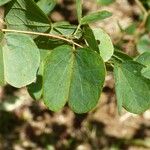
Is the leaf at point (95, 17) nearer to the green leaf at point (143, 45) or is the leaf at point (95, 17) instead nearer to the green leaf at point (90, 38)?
the green leaf at point (90, 38)

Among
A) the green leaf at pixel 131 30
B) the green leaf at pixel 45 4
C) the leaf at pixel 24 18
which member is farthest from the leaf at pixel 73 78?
the green leaf at pixel 131 30

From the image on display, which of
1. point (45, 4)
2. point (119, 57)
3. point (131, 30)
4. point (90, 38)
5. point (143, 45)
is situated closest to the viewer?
point (90, 38)

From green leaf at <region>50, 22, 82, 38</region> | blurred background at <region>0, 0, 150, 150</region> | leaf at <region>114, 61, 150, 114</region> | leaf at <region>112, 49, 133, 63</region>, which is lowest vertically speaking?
blurred background at <region>0, 0, 150, 150</region>

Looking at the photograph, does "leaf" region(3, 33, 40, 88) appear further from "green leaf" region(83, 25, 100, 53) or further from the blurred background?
the blurred background

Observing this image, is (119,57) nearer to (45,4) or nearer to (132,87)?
(132,87)

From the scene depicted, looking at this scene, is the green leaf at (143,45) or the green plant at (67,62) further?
the green leaf at (143,45)

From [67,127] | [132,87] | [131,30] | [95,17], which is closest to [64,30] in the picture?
[95,17]

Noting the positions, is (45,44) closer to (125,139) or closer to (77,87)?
(77,87)

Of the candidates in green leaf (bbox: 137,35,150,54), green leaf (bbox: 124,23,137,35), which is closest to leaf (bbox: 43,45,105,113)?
green leaf (bbox: 137,35,150,54)
